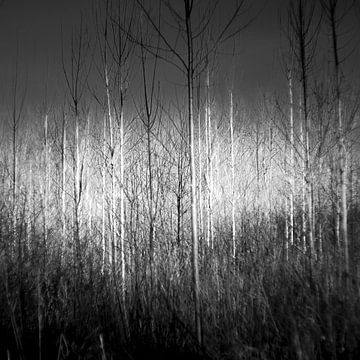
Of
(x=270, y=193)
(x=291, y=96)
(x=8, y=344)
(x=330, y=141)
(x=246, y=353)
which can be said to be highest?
(x=291, y=96)

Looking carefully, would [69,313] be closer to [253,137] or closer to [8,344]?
[8,344]

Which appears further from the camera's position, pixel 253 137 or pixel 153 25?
pixel 253 137

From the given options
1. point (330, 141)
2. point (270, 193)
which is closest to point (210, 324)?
point (330, 141)

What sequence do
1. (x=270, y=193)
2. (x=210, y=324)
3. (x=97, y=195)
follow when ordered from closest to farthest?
(x=210, y=324) < (x=270, y=193) < (x=97, y=195)

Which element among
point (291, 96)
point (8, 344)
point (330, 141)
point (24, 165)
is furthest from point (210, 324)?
point (24, 165)

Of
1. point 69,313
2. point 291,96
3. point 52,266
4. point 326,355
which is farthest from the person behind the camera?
point 291,96

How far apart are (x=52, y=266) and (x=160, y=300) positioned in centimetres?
413

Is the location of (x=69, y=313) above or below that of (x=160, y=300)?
below

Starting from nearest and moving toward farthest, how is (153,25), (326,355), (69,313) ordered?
(326,355)
(153,25)
(69,313)

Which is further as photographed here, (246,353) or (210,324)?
(210,324)

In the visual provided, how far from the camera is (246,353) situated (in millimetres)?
2697

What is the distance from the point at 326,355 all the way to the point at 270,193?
1283 centimetres

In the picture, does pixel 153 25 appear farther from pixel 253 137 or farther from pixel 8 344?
pixel 253 137

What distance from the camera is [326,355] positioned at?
263cm
